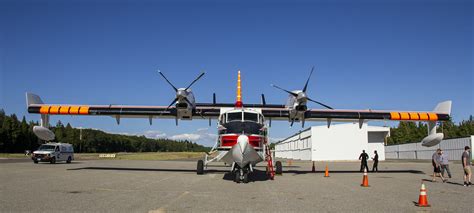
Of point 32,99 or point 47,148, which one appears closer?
point 32,99

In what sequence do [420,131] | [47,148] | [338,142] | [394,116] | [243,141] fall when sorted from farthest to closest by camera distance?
[420,131] < [338,142] < [47,148] < [394,116] < [243,141]

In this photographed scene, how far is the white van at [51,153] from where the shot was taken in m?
32.8

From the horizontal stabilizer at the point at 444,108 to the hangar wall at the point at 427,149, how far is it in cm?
2988

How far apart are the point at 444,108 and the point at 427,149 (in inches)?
1709

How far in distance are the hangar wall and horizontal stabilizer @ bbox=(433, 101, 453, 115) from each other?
29.9 m

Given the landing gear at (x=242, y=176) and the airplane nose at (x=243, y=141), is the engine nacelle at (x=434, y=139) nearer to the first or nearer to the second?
the landing gear at (x=242, y=176)

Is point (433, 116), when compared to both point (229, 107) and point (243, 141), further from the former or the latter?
point (243, 141)

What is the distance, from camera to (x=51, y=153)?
33.1 meters

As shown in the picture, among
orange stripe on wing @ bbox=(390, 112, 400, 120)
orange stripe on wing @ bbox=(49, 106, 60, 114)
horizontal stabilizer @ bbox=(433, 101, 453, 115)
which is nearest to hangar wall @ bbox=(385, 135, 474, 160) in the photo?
horizontal stabilizer @ bbox=(433, 101, 453, 115)

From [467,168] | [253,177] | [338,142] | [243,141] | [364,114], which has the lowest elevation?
[253,177]

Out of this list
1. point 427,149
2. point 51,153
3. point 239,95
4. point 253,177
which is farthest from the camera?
point 427,149

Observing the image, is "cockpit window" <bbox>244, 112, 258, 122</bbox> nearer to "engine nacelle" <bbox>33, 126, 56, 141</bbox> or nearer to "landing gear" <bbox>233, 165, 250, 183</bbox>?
"landing gear" <bbox>233, 165, 250, 183</bbox>

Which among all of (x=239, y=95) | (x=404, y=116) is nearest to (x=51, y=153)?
(x=239, y=95)

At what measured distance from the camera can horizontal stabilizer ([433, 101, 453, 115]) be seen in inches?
941
